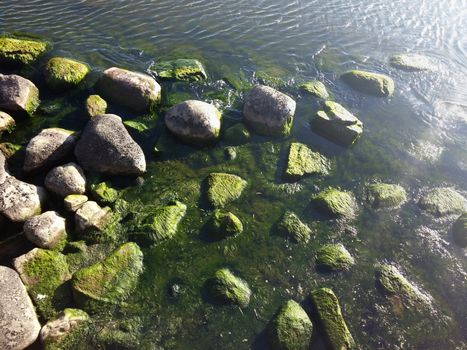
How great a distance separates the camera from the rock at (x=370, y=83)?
1325 cm

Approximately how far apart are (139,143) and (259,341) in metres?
5.93

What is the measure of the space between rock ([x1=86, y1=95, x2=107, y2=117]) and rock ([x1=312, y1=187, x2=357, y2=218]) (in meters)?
6.31

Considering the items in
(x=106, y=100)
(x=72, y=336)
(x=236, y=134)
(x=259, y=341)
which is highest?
(x=106, y=100)

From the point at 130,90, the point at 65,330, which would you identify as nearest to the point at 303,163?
the point at 130,90

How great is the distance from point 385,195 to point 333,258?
259cm

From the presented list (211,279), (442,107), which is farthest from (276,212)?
(442,107)

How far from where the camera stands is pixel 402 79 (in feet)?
46.7

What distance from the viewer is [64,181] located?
27.9 feet

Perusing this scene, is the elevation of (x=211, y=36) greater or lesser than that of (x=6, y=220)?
greater

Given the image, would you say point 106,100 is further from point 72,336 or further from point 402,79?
point 402,79

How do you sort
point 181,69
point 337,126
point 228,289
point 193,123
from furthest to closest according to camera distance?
point 181,69 < point 337,126 < point 193,123 < point 228,289

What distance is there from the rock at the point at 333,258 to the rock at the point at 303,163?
2.23 metres

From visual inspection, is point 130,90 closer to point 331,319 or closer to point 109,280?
point 109,280

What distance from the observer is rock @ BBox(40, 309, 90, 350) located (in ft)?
21.0
